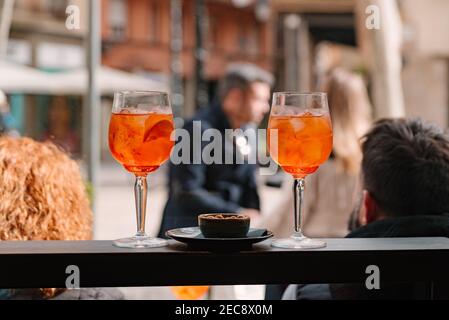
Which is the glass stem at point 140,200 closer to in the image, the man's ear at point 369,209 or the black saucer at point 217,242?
the black saucer at point 217,242

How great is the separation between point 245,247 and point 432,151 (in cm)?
69

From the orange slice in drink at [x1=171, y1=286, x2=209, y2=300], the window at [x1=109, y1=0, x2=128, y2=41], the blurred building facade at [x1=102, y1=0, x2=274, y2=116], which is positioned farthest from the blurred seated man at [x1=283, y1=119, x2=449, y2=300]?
the blurred building facade at [x1=102, y1=0, x2=274, y2=116]

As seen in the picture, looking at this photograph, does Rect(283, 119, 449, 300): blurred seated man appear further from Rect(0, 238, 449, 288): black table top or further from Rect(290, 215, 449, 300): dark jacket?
Rect(0, 238, 449, 288): black table top

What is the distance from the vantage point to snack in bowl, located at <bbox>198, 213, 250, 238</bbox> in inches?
55.6

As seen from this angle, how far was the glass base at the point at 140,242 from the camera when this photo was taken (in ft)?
4.65

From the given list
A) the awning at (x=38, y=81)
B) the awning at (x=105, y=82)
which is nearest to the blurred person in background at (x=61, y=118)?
the awning at (x=105, y=82)

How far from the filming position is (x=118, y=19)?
26531mm

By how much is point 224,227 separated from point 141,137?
211mm

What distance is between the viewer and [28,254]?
4.42ft

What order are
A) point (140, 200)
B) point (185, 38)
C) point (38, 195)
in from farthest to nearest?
point (185, 38)
point (38, 195)
point (140, 200)

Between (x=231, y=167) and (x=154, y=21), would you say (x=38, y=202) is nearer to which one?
(x=231, y=167)

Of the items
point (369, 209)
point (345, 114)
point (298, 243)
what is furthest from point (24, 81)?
point (298, 243)

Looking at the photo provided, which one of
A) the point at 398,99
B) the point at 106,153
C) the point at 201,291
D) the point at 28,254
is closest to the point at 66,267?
the point at 28,254
